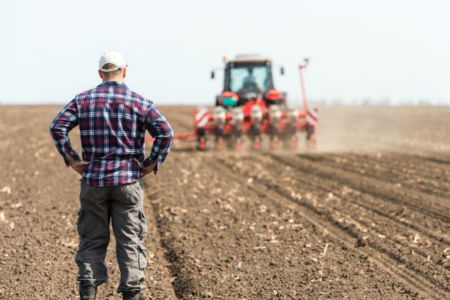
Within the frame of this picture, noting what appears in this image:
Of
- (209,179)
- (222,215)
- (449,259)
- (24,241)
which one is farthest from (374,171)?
(24,241)

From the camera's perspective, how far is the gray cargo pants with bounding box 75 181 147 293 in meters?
3.73

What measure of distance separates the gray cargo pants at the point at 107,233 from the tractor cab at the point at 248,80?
12.3 meters

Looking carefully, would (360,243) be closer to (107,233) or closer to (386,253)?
(386,253)

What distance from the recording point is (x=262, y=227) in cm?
687

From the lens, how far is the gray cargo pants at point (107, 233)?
3734 millimetres

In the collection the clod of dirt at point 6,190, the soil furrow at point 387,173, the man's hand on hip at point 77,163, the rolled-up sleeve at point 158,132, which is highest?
the rolled-up sleeve at point 158,132

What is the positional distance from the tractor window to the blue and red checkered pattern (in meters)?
12.8

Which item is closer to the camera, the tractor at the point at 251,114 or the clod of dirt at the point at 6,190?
the clod of dirt at the point at 6,190

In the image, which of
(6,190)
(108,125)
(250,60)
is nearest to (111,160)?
(108,125)

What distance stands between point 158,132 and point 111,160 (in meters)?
0.38

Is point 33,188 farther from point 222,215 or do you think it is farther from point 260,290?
point 260,290

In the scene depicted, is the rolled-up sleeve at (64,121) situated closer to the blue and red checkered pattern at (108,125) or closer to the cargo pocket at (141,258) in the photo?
the blue and red checkered pattern at (108,125)

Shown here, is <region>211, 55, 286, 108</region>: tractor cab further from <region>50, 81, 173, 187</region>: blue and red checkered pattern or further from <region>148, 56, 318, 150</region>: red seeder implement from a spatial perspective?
<region>50, 81, 173, 187</region>: blue and red checkered pattern

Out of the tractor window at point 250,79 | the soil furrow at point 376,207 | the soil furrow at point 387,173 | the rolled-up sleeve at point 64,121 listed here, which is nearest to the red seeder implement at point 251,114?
the tractor window at point 250,79
